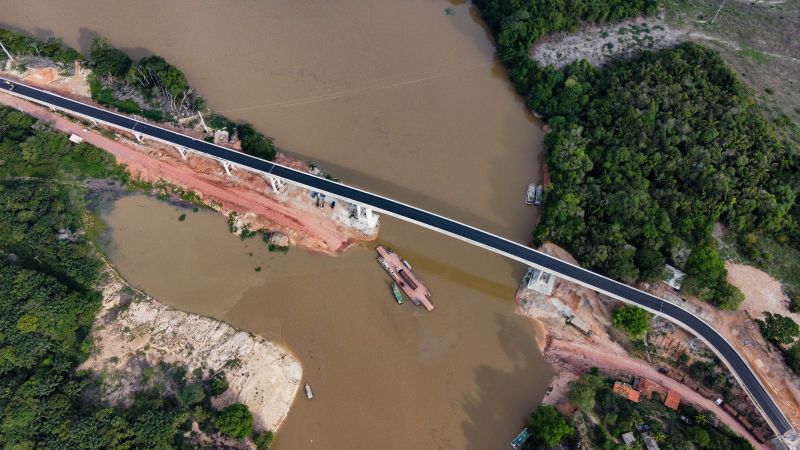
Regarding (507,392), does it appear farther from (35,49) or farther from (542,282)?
(35,49)

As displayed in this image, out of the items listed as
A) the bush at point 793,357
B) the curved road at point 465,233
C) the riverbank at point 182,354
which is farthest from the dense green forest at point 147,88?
the bush at point 793,357

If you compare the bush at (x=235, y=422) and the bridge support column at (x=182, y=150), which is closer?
the bush at (x=235, y=422)

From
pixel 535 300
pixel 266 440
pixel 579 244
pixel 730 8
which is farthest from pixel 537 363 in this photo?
pixel 730 8

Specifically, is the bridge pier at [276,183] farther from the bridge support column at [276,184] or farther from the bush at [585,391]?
the bush at [585,391]

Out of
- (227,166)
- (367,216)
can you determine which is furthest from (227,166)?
(367,216)

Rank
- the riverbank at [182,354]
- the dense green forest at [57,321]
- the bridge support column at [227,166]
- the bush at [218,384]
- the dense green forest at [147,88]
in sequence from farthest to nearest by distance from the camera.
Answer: the dense green forest at [147,88], the bridge support column at [227,166], the riverbank at [182,354], the bush at [218,384], the dense green forest at [57,321]

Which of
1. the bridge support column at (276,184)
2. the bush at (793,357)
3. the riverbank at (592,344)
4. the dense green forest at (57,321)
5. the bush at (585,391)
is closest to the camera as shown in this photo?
the dense green forest at (57,321)
